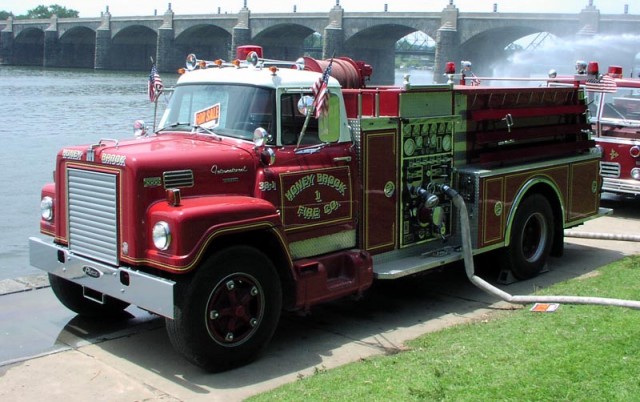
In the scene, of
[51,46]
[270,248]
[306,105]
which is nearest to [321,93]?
[306,105]

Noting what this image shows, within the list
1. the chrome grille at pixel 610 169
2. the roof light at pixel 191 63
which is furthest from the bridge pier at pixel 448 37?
the roof light at pixel 191 63

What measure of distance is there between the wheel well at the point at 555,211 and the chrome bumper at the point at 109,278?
5.12 metres

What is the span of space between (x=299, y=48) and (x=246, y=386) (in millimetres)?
89515

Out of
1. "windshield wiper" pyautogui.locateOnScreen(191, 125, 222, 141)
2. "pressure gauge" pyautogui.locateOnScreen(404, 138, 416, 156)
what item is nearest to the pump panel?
"pressure gauge" pyautogui.locateOnScreen(404, 138, 416, 156)

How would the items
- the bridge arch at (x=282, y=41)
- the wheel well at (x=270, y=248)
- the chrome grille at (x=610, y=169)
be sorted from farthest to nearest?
the bridge arch at (x=282, y=41), the chrome grille at (x=610, y=169), the wheel well at (x=270, y=248)

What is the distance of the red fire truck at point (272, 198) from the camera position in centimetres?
→ 627

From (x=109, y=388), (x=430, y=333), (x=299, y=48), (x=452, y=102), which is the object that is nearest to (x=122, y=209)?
(x=109, y=388)

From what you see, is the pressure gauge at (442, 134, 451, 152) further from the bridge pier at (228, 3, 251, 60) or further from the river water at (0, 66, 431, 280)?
the bridge pier at (228, 3, 251, 60)

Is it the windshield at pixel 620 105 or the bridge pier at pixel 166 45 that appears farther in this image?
the bridge pier at pixel 166 45

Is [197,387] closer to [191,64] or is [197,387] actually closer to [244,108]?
[244,108]

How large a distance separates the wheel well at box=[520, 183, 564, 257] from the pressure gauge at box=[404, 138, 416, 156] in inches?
82.1

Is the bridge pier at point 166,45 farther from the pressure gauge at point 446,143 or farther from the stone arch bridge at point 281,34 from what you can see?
the pressure gauge at point 446,143

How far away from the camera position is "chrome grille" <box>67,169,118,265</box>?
6.49 m

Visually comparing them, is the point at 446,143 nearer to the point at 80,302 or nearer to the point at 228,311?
the point at 228,311
